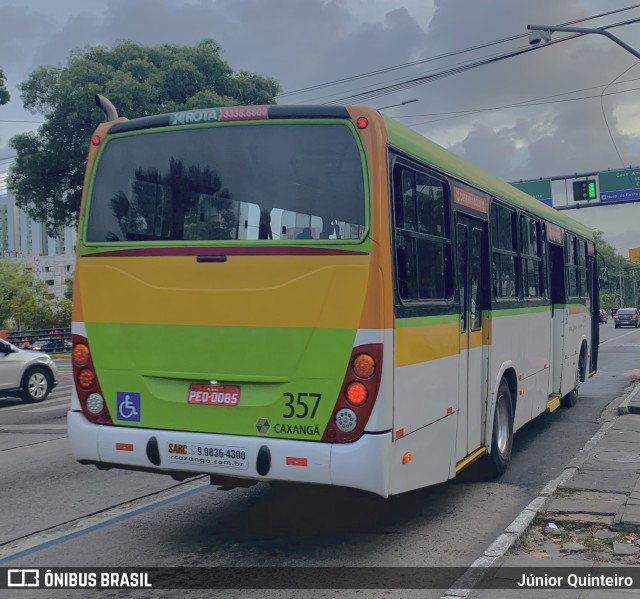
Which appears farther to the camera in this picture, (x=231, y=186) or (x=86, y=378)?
(x=86, y=378)

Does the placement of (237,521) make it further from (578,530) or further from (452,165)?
(452,165)

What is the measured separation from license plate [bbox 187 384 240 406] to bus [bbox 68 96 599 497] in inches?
0.4

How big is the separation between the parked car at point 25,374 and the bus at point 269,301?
34.5 ft

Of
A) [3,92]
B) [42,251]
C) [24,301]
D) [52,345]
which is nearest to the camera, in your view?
[3,92]

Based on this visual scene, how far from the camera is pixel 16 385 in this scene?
16.1 m

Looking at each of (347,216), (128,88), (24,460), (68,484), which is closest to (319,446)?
(347,216)

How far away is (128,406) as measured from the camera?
19.7 feet

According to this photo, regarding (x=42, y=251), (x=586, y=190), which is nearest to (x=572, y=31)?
(x=586, y=190)

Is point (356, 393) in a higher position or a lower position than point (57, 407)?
higher

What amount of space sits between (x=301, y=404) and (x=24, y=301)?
6812cm

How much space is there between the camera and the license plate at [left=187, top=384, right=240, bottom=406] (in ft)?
18.6

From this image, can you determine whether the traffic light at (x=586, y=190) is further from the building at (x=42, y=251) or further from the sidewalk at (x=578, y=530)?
the building at (x=42, y=251)

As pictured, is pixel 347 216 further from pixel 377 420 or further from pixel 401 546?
pixel 401 546

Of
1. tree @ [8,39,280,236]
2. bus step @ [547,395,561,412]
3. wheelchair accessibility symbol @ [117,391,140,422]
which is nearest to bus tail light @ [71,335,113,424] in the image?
wheelchair accessibility symbol @ [117,391,140,422]
